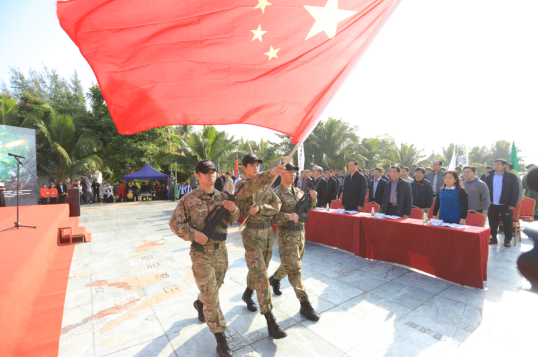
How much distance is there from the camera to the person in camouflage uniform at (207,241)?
2.62m

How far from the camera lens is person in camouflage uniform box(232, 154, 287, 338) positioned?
297 cm

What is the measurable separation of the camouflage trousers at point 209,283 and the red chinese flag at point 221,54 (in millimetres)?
1455

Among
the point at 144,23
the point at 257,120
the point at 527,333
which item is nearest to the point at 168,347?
the point at 257,120

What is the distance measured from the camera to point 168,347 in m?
2.74

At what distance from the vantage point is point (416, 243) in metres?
4.70

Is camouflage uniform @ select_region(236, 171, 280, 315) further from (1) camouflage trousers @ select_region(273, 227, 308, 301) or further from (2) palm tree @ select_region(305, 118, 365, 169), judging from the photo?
(2) palm tree @ select_region(305, 118, 365, 169)

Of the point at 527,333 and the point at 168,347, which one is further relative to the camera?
the point at 527,333

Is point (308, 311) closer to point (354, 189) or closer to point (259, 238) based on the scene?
point (259, 238)

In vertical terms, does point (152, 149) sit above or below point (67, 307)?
above

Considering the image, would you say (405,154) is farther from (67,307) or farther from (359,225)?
(67,307)

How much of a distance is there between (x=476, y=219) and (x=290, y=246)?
14.4 feet

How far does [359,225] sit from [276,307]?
2.83m

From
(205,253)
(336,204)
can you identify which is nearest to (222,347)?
(205,253)

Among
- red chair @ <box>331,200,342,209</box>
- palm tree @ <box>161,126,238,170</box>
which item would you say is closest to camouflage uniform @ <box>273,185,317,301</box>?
red chair @ <box>331,200,342,209</box>
